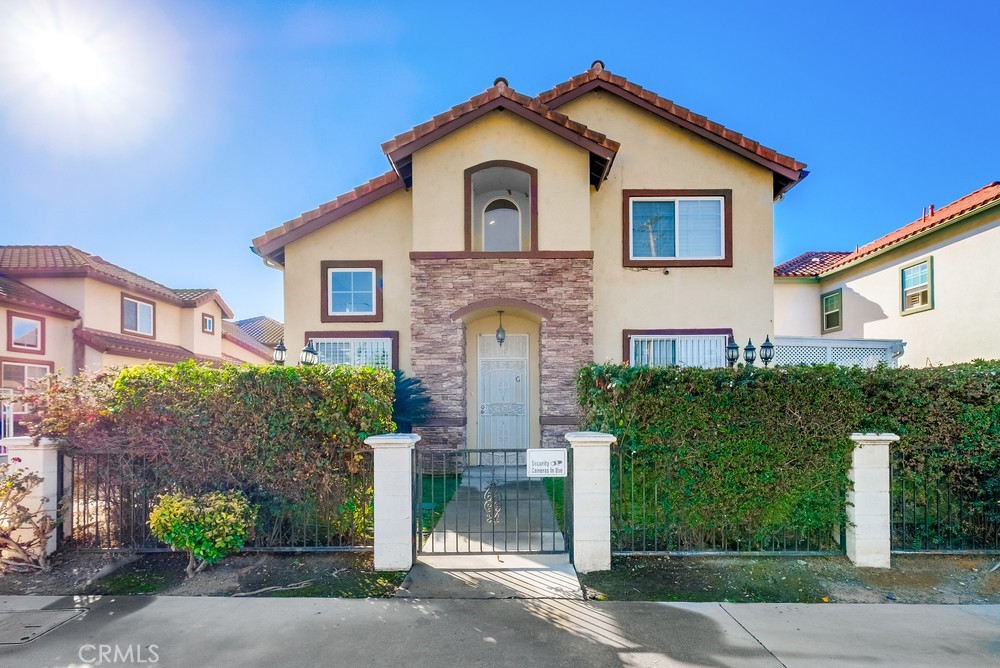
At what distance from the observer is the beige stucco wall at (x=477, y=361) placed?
11.3 m

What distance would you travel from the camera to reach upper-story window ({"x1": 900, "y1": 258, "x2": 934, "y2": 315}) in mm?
13164

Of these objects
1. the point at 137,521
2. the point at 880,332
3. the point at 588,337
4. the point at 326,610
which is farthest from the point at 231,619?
the point at 880,332

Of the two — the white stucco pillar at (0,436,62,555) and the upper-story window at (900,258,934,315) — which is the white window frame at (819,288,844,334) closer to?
the upper-story window at (900,258,934,315)

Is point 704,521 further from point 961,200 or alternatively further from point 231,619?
point 961,200

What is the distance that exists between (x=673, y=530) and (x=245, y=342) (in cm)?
3059

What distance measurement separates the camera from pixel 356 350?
11.2m

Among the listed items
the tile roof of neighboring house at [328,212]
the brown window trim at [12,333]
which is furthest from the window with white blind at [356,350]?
the brown window trim at [12,333]

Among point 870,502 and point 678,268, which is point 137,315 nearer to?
point 678,268

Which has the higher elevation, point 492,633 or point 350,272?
point 350,272

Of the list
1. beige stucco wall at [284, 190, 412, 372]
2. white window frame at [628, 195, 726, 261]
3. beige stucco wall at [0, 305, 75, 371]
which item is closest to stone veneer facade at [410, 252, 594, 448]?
beige stucco wall at [284, 190, 412, 372]

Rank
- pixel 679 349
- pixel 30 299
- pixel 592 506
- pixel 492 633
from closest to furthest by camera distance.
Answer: pixel 492 633 < pixel 592 506 < pixel 679 349 < pixel 30 299

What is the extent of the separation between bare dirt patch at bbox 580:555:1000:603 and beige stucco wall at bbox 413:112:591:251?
6.55m

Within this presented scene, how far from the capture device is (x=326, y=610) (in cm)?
455

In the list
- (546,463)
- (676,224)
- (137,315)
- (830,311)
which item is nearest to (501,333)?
(676,224)
